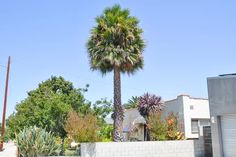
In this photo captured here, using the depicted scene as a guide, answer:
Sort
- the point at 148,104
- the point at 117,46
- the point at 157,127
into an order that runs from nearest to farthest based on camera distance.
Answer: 1. the point at 157,127
2. the point at 117,46
3. the point at 148,104

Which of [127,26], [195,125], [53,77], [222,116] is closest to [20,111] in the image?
[53,77]

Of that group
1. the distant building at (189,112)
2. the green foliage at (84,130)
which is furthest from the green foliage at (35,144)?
the distant building at (189,112)

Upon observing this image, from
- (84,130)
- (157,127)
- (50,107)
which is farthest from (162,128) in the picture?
(50,107)

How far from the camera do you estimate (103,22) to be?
→ 79.9ft

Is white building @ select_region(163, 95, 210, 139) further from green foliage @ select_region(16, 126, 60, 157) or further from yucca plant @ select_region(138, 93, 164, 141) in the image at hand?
Answer: green foliage @ select_region(16, 126, 60, 157)

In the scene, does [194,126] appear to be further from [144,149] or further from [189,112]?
[144,149]

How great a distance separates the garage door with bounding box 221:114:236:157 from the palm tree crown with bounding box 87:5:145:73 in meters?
7.34

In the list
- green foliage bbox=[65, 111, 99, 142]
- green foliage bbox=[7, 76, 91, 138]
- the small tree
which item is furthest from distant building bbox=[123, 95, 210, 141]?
green foliage bbox=[65, 111, 99, 142]

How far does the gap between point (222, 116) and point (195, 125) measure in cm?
1479

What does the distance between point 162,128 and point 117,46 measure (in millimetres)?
6171

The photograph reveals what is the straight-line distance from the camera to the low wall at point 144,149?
20219mm

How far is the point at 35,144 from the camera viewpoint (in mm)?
22781

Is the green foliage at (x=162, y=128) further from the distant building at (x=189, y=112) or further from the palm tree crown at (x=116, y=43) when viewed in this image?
the distant building at (x=189, y=112)

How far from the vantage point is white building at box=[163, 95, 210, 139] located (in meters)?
33.8
